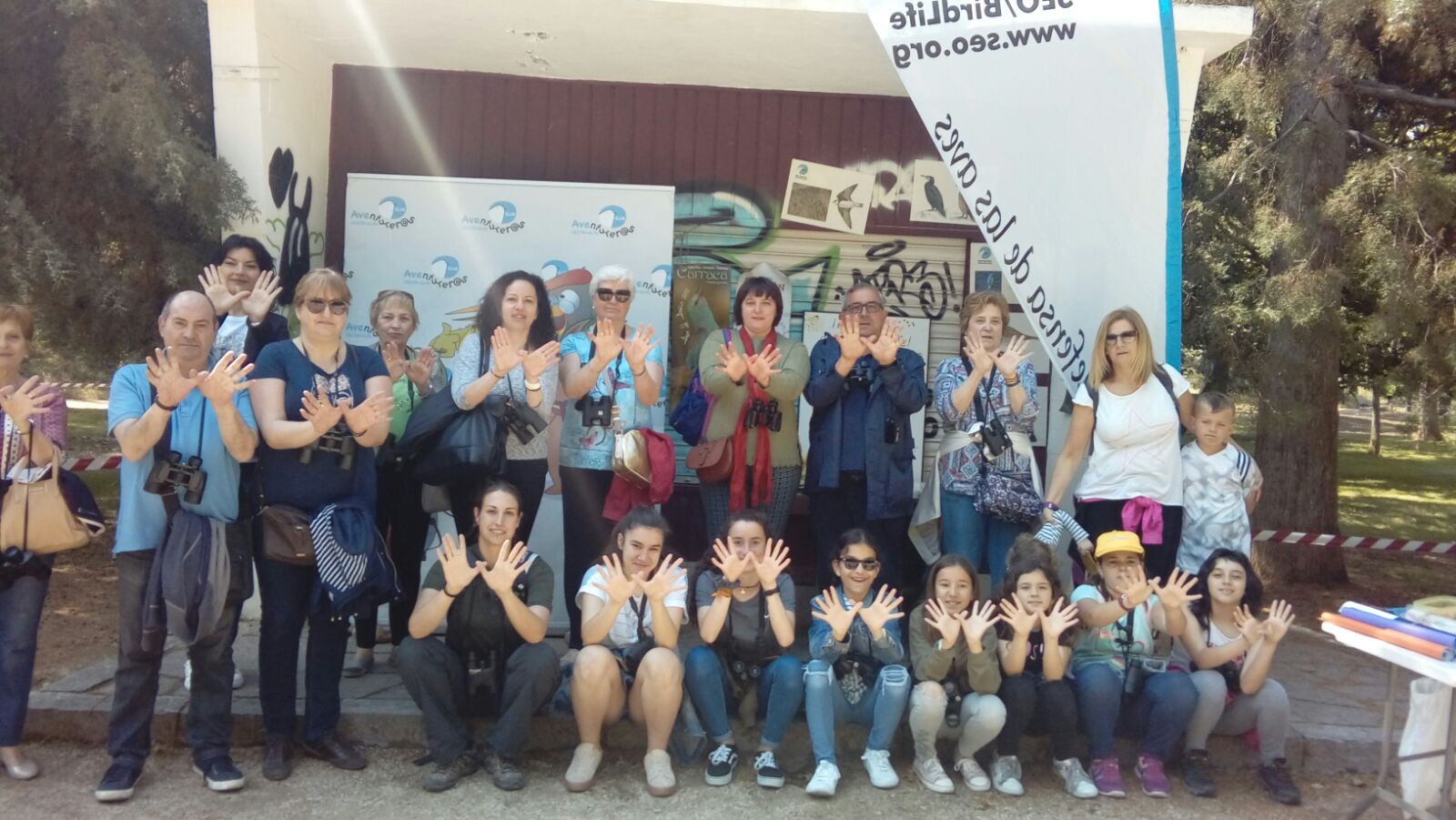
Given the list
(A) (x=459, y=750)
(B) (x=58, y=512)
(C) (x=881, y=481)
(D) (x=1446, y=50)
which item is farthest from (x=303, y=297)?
(D) (x=1446, y=50)

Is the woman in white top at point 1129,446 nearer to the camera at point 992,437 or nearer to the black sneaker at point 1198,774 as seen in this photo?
the camera at point 992,437

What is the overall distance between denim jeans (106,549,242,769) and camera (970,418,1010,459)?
297 centimetres

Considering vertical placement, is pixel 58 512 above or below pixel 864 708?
above

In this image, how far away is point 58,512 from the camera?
12.5 feet

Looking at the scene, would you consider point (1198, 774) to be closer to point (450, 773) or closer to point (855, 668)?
point (855, 668)

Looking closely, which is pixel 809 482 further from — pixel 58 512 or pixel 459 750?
pixel 58 512

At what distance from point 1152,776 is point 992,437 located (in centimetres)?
144

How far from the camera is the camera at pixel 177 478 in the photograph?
3623mm

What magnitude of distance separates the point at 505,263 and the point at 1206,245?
404 cm

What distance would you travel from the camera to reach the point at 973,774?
4055 mm

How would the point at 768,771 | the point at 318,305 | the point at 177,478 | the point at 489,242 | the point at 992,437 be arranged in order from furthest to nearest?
the point at 489,242, the point at 992,437, the point at 768,771, the point at 318,305, the point at 177,478

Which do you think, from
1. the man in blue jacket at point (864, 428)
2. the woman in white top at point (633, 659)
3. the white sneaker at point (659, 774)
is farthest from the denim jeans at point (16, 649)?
the man in blue jacket at point (864, 428)

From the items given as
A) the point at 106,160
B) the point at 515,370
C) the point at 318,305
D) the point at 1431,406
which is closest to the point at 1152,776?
the point at 515,370

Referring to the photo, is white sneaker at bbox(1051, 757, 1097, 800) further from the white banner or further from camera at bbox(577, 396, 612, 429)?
camera at bbox(577, 396, 612, 429)
